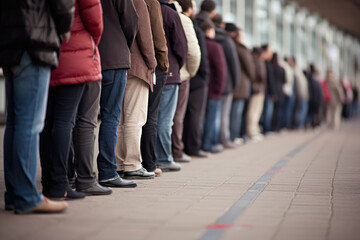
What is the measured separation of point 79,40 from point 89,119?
0.62m

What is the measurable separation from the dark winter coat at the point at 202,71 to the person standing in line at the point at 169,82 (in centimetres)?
137

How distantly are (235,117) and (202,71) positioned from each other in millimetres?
3158

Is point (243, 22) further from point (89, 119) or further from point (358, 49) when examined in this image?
point (358, 49)

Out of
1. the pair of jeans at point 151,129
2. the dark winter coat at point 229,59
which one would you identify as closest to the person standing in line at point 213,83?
the dark winter coat at point 229,59

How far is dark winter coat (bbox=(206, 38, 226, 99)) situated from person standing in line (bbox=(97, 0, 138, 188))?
4.02 m

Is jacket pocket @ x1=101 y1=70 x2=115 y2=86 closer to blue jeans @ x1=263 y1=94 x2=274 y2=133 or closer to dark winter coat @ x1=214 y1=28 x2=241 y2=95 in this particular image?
dark winter coat @ x1=214 y1=28 x2=241 y2=95

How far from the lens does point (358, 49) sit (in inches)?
2041

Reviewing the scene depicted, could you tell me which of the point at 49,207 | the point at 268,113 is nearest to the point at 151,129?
the point at 49,207

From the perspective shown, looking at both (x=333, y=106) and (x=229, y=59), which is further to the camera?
(x=333, y=106)

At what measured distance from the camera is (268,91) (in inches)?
591

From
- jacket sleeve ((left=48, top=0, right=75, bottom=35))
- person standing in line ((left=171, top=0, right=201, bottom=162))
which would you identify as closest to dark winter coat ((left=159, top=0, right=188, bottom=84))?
person standing in line ((left=171, top=0, right=201, bottom=162))

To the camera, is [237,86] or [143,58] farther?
[237,86]

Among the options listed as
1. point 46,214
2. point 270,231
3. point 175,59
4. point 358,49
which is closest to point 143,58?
point 175,59

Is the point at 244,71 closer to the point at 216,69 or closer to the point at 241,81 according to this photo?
the point at 241,81
